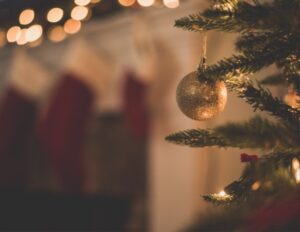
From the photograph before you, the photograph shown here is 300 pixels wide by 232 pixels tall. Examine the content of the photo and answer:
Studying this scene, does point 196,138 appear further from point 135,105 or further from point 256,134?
point 135,105

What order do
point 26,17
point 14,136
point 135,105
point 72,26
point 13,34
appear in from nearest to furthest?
point 26,17
point 13,34
point 72,26
point 135,105
point 14,136

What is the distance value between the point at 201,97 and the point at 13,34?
0.94 m

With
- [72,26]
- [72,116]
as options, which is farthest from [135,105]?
[72,26]

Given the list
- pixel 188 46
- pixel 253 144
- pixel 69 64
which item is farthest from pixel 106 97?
pixel 253 144

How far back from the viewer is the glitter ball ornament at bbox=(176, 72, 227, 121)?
46 centimetres

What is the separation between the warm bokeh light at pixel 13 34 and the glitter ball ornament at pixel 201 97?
821mm

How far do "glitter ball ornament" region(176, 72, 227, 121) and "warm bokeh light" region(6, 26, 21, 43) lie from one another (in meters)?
0.82

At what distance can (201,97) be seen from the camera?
455 millimetres

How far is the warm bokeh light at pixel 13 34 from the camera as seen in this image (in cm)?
115

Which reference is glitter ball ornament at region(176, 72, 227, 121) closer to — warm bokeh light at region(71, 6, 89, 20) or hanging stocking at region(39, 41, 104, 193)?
warm bokeh light at region(71, 6, 89, 20)

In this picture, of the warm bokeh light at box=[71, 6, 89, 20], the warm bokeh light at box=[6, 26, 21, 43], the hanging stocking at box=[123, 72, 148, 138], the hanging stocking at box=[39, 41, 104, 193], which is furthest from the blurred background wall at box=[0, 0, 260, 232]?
the warm bokeh light at box=[6, 26, 21, 43]

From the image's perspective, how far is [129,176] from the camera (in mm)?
2422

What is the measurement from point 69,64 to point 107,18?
390mm

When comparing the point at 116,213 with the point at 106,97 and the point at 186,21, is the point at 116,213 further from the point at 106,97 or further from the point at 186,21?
the point at 186,21
